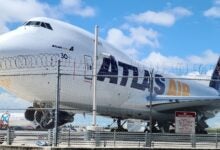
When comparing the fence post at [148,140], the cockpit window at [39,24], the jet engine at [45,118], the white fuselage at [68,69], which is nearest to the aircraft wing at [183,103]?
the white fuselage at [68,69]

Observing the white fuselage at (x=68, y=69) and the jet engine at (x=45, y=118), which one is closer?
the white fuselage at (x=68, y=69)

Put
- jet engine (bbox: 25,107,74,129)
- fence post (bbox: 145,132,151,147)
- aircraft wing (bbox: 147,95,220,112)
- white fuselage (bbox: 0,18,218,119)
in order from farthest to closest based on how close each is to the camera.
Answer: aircraft wing (bbox: 147,95,220,112)
jet engine (bbox: 25,107,74,129)
white fuselage (bbox: 0,18,218,119)
fence post (bbox: 145,132,151,147)

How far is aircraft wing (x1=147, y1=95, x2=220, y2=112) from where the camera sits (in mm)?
23062

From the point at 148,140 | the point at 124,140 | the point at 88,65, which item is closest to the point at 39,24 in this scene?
the point at 88,65

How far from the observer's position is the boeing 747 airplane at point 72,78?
18266mm

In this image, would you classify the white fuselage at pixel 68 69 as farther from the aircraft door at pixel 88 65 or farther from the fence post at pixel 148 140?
the fence post at pixel 148 140

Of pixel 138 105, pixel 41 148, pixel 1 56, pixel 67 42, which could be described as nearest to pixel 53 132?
pixel 41 148

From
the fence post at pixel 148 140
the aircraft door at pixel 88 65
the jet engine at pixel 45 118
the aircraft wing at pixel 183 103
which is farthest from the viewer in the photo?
the aircraft wing at pixel 183 103

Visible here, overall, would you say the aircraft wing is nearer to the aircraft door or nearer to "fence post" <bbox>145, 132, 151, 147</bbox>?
the aircraft door

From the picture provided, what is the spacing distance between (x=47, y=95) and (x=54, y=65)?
1.26 meters

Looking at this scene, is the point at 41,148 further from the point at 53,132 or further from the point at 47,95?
the point at 47,95

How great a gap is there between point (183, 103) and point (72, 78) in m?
6.52

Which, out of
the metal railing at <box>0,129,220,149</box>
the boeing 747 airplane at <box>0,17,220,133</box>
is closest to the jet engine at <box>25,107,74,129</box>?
the boeing 747 airplane at <box>0,17,220,133</box>

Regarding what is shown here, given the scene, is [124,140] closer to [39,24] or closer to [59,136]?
[59,136]
